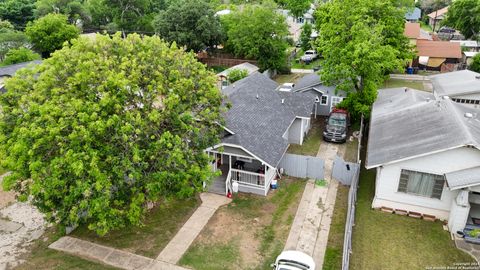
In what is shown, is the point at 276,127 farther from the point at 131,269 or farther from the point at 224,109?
the point at 131,269

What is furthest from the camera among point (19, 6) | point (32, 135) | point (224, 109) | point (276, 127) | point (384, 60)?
point (19, 6)

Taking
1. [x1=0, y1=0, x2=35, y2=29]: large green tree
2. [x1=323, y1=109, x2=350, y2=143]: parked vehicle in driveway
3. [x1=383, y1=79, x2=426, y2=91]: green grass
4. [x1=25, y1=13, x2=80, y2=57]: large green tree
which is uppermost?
[x1=0, y1=0, x2=35, y2=29]: large green tree

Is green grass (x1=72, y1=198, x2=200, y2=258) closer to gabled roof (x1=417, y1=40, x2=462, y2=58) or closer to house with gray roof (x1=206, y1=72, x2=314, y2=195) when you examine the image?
house with gray roof (x1=206, y1=72, x2=314, y2=195)

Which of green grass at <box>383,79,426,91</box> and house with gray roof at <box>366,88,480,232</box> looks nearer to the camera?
house with gray roof at <box>366,88,480,232</box>

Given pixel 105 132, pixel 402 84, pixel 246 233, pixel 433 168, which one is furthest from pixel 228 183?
pixel 402 84

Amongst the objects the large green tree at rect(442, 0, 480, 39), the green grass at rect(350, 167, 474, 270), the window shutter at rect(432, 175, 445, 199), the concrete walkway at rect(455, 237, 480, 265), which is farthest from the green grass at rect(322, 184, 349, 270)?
the large green tree at rect(442, 0, 480, 39)

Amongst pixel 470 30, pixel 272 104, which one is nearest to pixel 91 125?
pixel 272 104

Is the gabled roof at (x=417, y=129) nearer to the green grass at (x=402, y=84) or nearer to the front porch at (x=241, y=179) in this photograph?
the front porch at (x=241, y=179)
